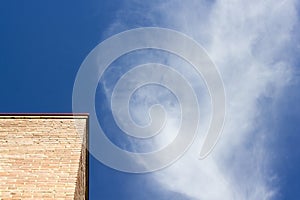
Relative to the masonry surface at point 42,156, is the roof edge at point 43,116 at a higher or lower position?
higher

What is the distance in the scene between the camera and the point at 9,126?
32.2ft

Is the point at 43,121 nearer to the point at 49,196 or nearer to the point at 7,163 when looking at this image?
the point at 7,163

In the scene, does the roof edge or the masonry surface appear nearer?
the masonry surface

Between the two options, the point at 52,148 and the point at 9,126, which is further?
the point at 9,126

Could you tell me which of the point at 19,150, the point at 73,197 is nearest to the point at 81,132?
the point at 19,150

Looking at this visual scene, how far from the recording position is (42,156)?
8695mm

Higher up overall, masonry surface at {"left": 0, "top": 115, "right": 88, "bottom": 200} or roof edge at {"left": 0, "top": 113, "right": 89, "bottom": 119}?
roof edge at {"left": 0, "top": 113, "right": 89, "bottom": 119}

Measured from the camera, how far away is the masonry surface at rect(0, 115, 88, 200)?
7.82 metres

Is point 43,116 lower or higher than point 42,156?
higher

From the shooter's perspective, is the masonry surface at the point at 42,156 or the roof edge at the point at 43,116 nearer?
the masonry surface at the point at 42,156

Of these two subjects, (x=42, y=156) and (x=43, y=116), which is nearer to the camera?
(x=42, y=156)

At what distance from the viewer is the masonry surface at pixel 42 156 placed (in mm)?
7824

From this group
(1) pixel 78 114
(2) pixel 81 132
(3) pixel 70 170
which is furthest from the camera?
(1) pixel 78 114

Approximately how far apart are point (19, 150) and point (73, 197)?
76.6 inches
